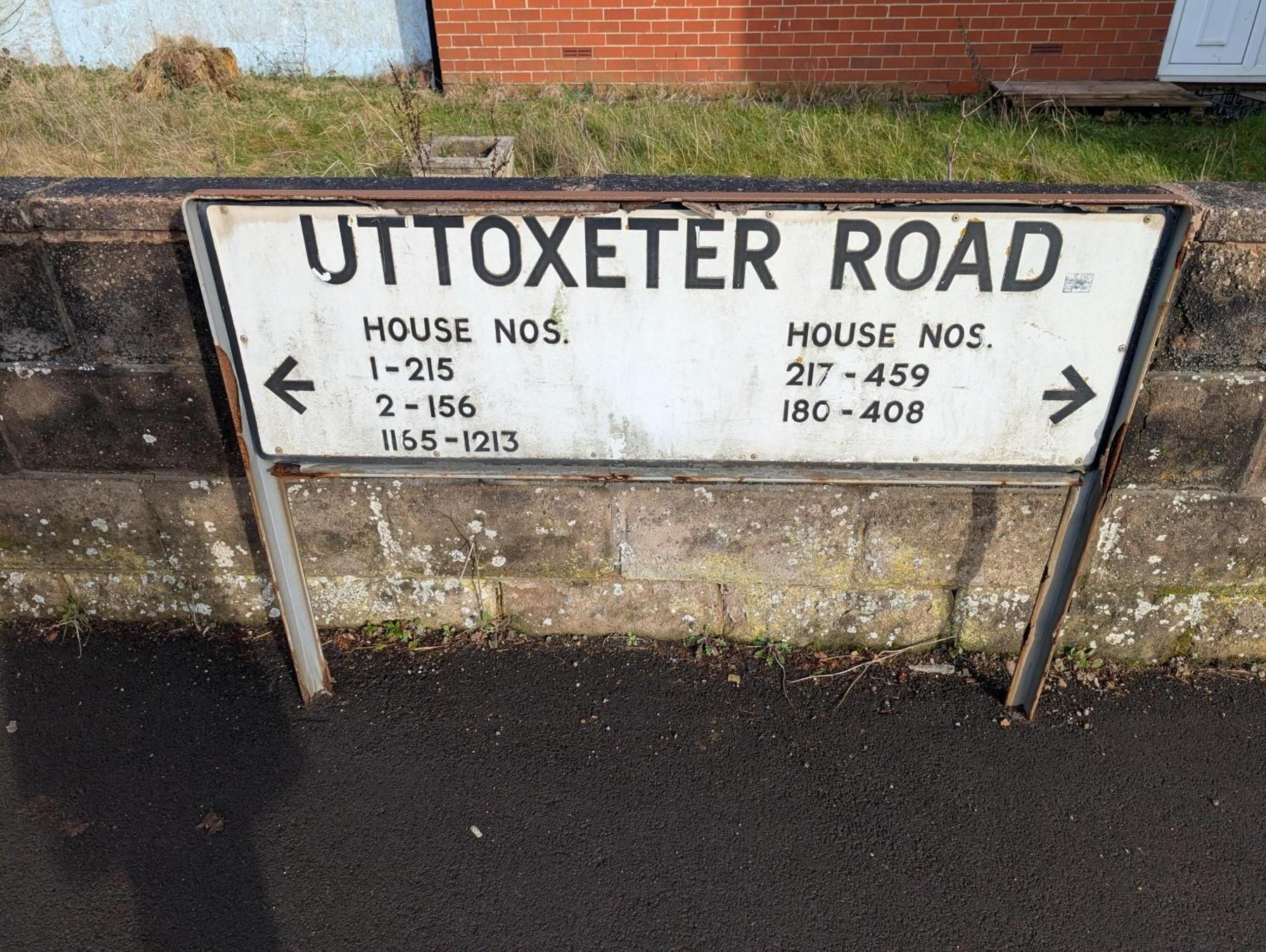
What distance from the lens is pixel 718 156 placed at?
4.67 metres

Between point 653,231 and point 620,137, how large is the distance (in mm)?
3354

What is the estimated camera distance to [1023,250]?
6.57 feet

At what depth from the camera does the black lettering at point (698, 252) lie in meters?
2.01

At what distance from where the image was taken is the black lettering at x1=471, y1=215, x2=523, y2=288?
2041 millimetres

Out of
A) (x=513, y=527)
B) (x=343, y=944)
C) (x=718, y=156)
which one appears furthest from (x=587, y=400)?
(x=718, y=156)

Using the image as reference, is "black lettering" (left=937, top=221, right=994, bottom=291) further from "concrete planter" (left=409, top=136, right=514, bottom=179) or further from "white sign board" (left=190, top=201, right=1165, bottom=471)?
"concrete planter" (left=409, top=136, right=514, bottom=179)

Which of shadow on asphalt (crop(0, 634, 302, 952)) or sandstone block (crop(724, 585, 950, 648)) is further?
sandstone block (crop(724, 585, 950, 648))

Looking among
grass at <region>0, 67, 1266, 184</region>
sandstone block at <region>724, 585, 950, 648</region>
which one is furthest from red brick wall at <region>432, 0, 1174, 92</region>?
sandstone block at <region>724, 585, 950, 648</region>

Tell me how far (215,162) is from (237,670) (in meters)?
3.04

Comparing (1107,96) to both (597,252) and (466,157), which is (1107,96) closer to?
(466,157)

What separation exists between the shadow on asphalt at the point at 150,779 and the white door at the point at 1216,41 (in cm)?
917

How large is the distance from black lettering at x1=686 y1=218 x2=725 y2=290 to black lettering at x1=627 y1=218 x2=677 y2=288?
0.14 feet

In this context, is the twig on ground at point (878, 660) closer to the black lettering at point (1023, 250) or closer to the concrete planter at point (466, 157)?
the black lettering at point (1023, 250)

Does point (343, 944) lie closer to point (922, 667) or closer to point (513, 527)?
point (513, 527)
